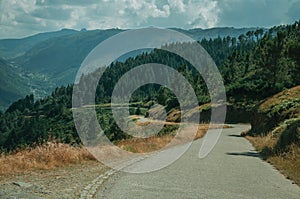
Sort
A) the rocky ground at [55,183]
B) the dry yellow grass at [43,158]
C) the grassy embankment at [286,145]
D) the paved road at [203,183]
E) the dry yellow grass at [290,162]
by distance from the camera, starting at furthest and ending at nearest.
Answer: the grassy embankment at [286,145]
the dry yellow grass at [290,162]
the dry yellow grass at [43,158]
the paved road at [203,183]
the rocky ground at [55,183]

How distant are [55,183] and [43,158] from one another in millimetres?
3089

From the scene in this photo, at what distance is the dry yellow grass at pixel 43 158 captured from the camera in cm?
→ 1155

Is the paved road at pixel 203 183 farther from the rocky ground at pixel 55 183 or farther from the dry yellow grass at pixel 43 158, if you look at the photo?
the dry yellow grass at pixel 43 158

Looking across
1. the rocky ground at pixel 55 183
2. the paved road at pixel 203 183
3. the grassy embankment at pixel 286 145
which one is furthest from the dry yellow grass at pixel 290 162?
the rocky ground at pixel 55 183

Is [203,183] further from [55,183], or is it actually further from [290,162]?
[290,162]

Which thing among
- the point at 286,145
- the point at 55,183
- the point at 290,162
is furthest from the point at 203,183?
the point at 286,145

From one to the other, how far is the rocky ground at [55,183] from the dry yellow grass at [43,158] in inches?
17.4

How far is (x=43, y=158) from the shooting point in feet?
41.6

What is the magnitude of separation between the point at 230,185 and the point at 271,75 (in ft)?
236

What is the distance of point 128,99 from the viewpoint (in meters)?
195

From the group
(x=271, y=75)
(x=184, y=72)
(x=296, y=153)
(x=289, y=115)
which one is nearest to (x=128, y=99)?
(x=184, y=72)

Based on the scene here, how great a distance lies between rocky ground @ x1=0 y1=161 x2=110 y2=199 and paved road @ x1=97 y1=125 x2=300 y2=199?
1.50 ft

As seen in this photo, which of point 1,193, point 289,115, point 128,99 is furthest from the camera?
point 128,99

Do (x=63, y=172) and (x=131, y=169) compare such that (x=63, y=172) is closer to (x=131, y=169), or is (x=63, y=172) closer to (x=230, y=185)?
(x=131, y=169)
